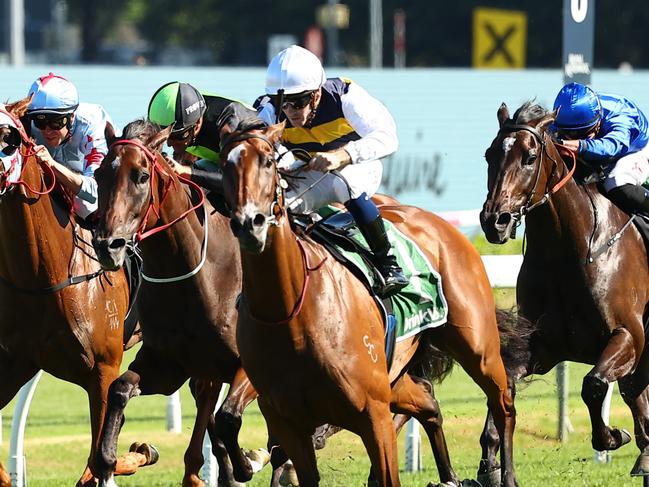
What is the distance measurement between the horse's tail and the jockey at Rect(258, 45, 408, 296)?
1.26 metres

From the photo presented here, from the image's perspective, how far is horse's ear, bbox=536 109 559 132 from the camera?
6164 millimetres

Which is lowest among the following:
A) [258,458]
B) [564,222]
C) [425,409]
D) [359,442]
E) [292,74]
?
[359,442]

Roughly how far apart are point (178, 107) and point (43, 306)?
1080 millimetres

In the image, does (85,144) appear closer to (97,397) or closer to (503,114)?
(97,397)

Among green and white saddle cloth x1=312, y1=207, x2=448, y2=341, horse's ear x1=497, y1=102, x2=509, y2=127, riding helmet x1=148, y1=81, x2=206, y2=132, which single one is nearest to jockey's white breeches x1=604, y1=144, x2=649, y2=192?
horse's ear x1=497, y1=102, x2=509, y2=127

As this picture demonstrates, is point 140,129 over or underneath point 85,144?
over

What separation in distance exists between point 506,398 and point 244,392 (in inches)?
53.7

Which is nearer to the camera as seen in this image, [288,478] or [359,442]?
[288,478]

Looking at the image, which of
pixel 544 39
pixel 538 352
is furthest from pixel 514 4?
pixel 538 352

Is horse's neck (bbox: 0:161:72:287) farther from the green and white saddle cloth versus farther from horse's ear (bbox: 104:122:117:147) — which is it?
the green and white saddle cloth

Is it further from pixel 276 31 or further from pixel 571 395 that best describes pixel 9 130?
pixel 276 31

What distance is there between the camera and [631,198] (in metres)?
6.57

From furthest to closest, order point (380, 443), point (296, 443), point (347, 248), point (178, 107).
Answer: 1. point (178, 107)
2. point (347, 248)
3. point (296, 443)
4. point (380, 443)

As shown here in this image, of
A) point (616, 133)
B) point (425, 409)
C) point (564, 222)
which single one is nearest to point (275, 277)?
point (425, 409)
